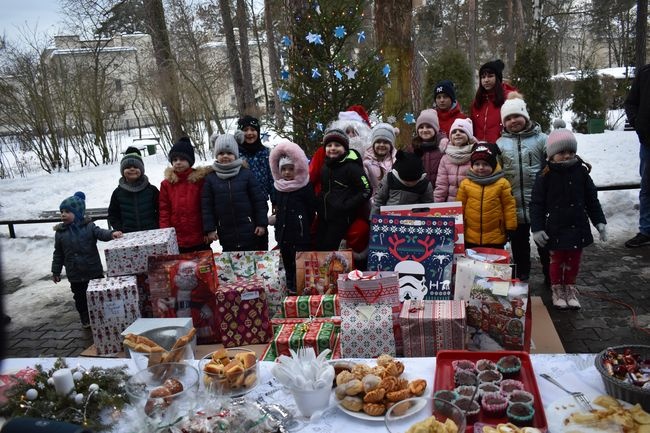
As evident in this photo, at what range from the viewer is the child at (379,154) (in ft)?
15.7

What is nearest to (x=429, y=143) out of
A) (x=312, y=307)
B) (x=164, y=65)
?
(x=312, y=307)

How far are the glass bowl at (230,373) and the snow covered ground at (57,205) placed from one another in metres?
2.16

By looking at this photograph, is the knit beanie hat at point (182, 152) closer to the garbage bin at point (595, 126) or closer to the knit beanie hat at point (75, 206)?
the knit beanie hat at point (75, 206)

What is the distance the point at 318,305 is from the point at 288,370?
159cm

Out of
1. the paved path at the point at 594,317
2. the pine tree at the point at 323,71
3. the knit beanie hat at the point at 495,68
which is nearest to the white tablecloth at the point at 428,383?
the paved path at the point at 594,317

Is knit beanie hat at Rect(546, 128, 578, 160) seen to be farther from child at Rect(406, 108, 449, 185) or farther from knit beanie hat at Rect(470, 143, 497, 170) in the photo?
child at Rect(406, 108, 449, 185)

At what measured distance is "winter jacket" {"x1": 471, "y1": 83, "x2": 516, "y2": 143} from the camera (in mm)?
5164

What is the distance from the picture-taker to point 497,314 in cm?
277

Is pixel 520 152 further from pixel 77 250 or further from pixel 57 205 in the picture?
pixel 57 205

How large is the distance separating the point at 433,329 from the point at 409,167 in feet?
5.68

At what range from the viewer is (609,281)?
504 centimetres

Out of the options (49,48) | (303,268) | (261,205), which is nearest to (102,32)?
(49,48)

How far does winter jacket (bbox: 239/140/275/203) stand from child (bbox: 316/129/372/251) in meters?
0.96

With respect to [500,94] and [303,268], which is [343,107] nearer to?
[500,94]
